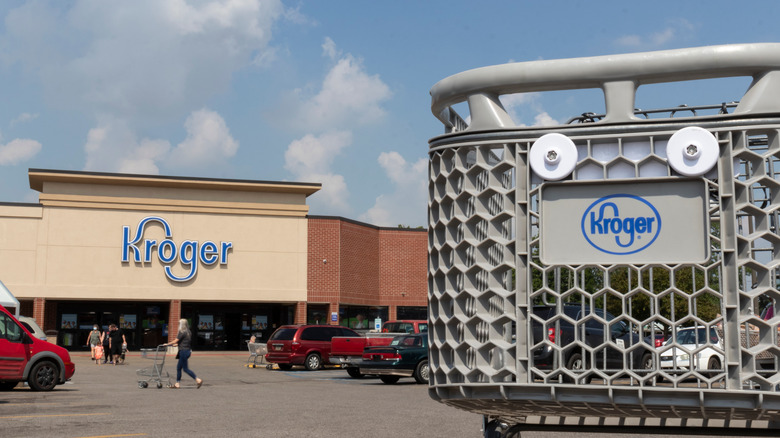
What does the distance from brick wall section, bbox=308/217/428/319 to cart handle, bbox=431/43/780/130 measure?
40.4m

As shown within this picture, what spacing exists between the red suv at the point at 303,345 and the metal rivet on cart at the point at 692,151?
83.2ft

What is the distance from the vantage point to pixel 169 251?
4212 centimetres

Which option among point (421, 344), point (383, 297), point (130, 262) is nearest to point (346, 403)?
point (421, 344)

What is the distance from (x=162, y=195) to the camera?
4253 cm

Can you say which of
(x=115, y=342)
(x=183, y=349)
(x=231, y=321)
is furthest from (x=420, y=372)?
(x=231, y=321)

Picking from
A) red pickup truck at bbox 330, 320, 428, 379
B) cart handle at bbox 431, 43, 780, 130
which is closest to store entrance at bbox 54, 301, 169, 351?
red pickup truck at bbox 330, 320, 428, 379

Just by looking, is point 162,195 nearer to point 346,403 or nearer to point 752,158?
point 346,403

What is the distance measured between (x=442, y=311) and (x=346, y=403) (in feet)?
40.3

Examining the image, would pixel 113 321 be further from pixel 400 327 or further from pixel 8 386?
pixel 8 386

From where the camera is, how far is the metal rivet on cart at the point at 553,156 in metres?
3.28

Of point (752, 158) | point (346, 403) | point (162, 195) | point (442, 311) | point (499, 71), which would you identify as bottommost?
point (346, 403)

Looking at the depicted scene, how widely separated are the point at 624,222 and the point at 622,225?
0.01 m

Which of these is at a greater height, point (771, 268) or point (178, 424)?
point (771, 268)

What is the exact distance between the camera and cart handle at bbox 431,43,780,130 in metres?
3.12
